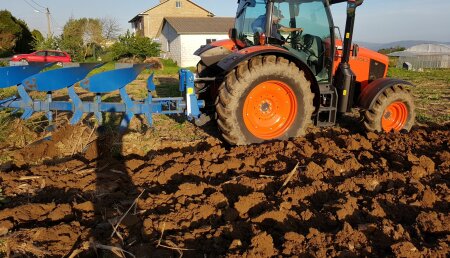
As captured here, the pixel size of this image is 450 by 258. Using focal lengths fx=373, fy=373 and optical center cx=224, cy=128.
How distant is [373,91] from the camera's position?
5418mm

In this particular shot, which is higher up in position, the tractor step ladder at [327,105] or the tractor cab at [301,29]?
the tractor cab at [301,29]

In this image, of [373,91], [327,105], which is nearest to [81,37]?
[327,105]

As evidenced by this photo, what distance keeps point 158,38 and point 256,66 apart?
3587 cm

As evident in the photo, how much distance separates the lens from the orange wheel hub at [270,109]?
4930mm

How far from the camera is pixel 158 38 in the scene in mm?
38688

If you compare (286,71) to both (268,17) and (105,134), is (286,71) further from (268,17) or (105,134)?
(105,134)

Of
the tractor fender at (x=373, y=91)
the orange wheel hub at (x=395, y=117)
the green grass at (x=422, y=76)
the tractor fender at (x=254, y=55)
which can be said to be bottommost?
the green grass at (x=422, y=76)

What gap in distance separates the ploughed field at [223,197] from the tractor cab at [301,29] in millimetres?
1239

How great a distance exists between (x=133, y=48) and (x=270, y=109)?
25797 millimetres

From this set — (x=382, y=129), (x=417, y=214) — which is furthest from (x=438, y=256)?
(x=382, y=129)

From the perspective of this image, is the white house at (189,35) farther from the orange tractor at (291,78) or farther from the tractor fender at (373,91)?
the tractor fender at (373,91)

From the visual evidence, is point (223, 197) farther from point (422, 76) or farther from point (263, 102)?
point (422, 76)

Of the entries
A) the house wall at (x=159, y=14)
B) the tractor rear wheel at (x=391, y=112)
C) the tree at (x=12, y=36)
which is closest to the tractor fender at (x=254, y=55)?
the tractor rear wheel at (x=391, y=112)

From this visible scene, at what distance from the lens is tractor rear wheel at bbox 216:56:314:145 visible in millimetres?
4609
